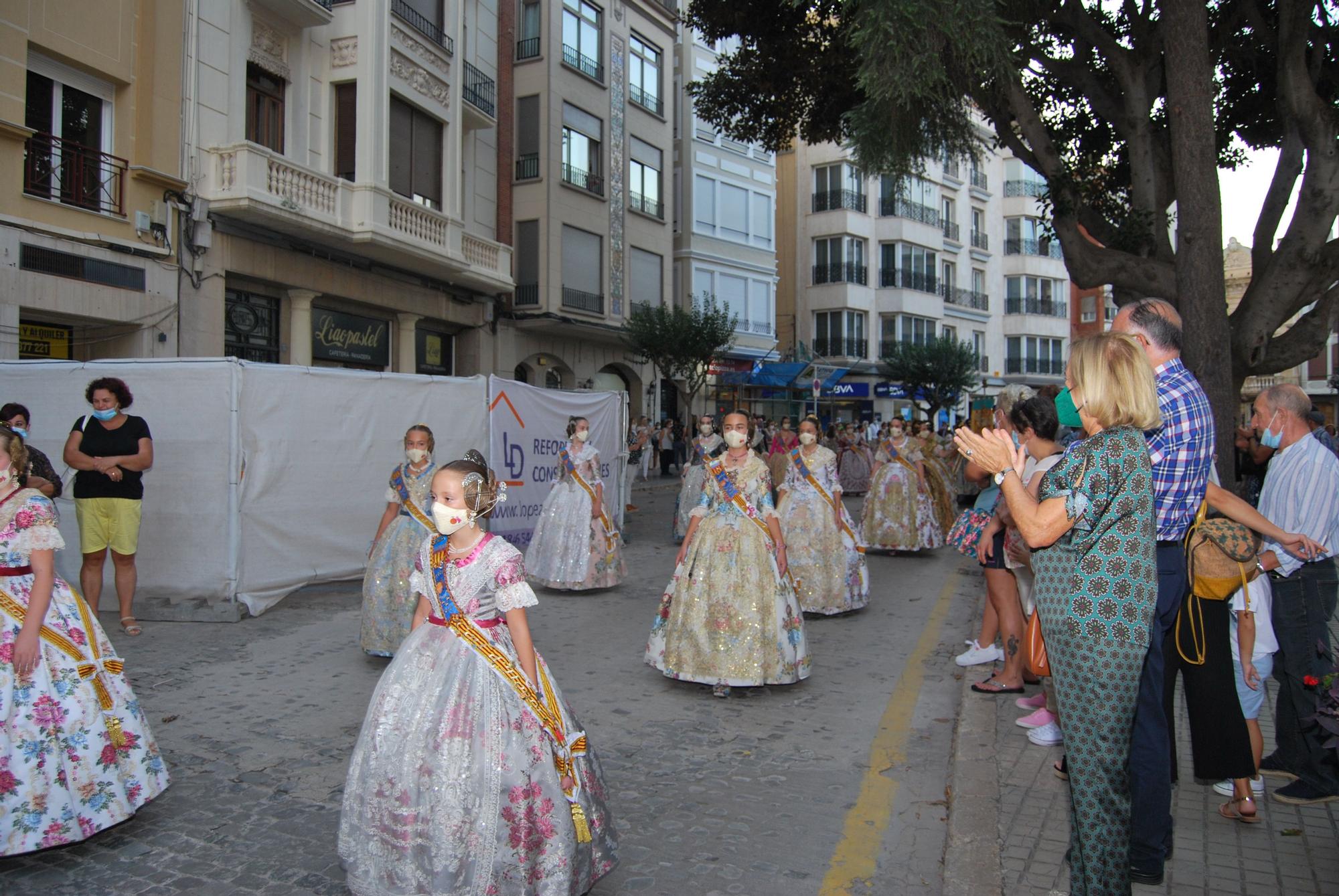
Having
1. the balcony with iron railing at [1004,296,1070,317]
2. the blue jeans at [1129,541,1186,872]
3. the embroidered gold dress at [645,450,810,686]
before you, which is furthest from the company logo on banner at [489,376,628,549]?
the balcony with iron railing at [1004,296,1070,317]

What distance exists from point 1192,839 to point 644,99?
28334 millimetres

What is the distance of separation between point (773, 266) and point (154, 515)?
2975cm

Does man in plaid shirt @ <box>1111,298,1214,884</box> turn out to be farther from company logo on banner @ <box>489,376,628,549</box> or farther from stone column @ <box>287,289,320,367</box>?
stone column @ <box>287,289,320,367</box>

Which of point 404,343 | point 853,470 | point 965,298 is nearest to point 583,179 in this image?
point 404,343

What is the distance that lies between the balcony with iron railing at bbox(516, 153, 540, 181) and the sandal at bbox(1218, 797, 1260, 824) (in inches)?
931

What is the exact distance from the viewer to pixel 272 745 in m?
4.96

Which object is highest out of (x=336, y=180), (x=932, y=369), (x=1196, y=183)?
(x=336, y=180)

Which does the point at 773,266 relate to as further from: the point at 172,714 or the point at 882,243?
the point at 172,714

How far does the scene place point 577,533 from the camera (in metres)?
10.0

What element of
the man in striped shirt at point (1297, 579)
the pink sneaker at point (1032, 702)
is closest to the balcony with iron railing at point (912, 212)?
the pink sneaker at point (1032, 702)

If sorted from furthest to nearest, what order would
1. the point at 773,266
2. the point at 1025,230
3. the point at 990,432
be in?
the point at 1025,230 < the point at 773,266 < the point at 990,432

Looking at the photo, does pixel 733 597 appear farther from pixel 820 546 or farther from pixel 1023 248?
pixel 1023 248

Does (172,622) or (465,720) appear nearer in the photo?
(465,720)

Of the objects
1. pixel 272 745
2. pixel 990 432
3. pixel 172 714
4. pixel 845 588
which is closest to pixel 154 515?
pixel 172 714
